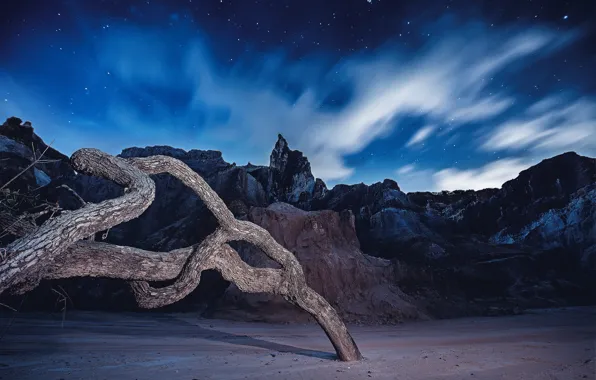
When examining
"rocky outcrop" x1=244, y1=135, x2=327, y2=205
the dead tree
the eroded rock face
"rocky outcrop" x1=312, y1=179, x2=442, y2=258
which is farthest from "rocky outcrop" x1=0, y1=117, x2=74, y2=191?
"rocky outcrop" x1=312, y1=179, x2=442, y2=258

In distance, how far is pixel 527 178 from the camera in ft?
146

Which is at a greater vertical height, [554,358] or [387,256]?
[387,256]

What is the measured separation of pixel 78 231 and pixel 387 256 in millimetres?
38304

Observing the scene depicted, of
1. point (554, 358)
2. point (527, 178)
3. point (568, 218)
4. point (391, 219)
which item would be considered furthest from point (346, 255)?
point (527, 178)

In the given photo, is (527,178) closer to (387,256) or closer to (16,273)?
(387,256)

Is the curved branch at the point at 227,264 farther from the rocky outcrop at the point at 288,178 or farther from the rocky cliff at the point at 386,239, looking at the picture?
the rocky outcrop at the point at 288,178

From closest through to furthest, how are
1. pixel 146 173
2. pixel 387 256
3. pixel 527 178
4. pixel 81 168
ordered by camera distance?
pixel 81 168, pixel 146 173, pixel 387 256, pixel 527 178

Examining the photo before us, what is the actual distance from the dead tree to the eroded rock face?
12.1 metres

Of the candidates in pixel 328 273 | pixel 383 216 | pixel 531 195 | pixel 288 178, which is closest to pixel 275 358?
pixel 328 273

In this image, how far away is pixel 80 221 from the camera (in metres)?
4.33

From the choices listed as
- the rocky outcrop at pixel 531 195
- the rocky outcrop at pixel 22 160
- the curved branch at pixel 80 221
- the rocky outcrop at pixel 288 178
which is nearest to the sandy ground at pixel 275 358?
the curved branch at pixel 80 221

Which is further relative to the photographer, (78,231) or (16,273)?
(78,231)

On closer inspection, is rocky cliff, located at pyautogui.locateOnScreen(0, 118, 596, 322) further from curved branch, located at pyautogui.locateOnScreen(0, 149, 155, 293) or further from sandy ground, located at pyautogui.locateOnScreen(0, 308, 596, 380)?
sandy ground, located at pyautogui.locateOnScreen(0, 308, 596, 380)

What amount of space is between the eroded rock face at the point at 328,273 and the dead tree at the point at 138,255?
39.8ft
